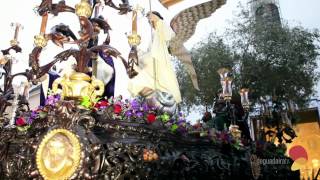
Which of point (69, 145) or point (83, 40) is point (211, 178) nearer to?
point (69, 145)

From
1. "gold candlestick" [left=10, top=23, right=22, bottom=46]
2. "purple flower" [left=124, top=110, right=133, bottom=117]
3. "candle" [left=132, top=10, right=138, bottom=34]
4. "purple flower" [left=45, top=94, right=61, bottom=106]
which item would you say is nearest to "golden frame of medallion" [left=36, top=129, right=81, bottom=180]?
"purple flower" [left=45, top=94, right=61, bottom=106]

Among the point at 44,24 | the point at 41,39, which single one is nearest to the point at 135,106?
the point at 41,39

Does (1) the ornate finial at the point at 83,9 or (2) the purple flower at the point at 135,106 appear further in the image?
(2) the purple flower at the point at 135,106

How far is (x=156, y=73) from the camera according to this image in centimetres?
Result: 498

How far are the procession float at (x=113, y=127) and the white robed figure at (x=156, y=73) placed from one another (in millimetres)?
14

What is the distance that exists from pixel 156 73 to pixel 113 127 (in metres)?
1.94

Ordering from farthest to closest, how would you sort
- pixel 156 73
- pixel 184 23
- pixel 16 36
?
pixel 16 36, pixel 184 23, pixel 156 73

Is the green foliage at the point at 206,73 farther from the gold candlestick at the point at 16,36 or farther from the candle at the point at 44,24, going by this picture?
the candle at the point at 44,24

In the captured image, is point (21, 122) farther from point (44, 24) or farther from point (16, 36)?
point (16, 36)

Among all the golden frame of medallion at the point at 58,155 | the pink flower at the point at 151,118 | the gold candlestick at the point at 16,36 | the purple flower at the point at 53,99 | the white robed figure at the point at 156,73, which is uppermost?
the gold candlestick at the point at 16,36

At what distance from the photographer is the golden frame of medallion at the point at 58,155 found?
282cm

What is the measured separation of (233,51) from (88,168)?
30.7 feet

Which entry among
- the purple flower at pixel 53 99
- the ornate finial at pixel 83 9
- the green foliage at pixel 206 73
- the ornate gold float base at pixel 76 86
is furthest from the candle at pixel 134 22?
the green foliage at pixel 206 73

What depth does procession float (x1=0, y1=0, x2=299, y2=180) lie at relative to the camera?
293 centimetres
